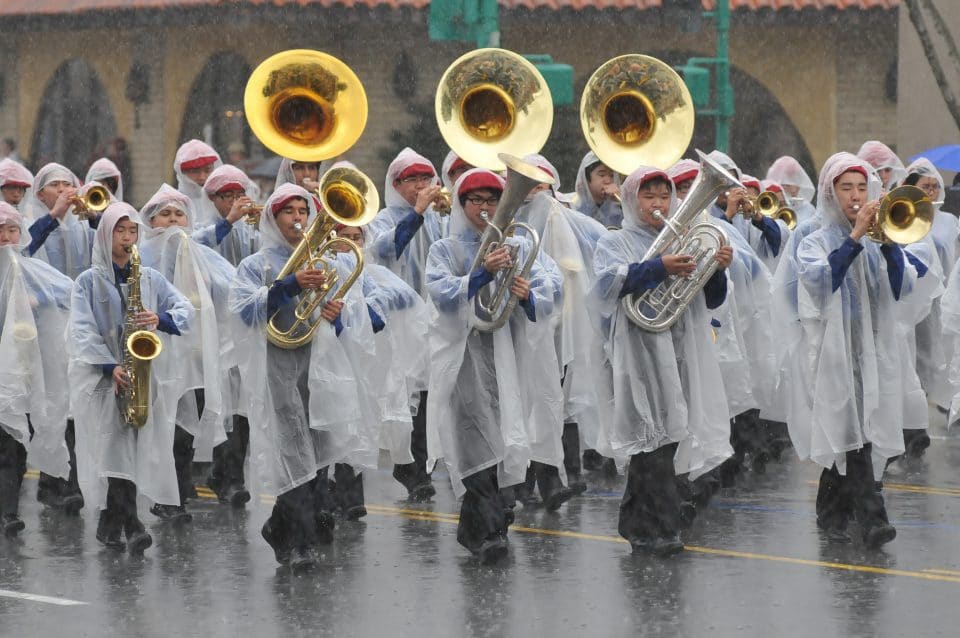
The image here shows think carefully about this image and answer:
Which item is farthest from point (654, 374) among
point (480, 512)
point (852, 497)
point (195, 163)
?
point (195, 163)

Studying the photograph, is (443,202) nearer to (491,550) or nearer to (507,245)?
(507,245)

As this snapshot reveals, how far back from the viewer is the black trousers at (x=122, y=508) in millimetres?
11820

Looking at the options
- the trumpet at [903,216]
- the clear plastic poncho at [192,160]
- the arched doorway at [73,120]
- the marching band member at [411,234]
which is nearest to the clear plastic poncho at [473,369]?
the trumpet at [903,216]

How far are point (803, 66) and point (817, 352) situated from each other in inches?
Answer: 639

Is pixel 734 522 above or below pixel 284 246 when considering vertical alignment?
below

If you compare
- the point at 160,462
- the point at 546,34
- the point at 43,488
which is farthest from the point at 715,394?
the point at 546,34

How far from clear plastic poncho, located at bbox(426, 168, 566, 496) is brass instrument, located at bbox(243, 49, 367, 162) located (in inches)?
46.8

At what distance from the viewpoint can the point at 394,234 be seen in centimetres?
1413

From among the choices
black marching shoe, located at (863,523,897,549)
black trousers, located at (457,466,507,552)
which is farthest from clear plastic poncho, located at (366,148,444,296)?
black marching shoe, located at (863,523,897,549)

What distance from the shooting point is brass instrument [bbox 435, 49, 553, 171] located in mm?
12641

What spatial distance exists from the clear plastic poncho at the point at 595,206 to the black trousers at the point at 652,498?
12.0 ft

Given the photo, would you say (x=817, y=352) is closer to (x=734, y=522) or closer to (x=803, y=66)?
(x=734, y=522)

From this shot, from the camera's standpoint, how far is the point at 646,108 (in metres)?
12.9

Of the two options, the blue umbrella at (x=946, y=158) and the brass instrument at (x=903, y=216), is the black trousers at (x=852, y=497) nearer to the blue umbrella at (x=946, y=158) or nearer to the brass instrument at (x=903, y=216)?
the brass instrument at (x=903, y=216)
